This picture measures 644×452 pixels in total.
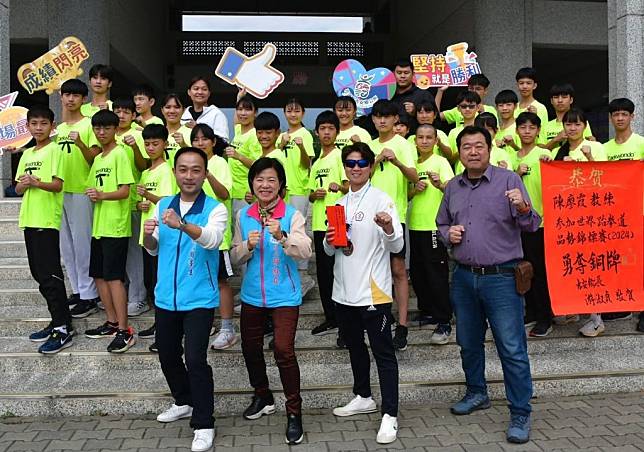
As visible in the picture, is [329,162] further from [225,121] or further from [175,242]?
[175,242]

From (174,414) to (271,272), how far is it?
4.29 feet

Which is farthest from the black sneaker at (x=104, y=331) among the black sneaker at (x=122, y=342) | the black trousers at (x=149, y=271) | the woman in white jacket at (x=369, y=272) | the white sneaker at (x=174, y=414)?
the woman in white jacket at (x=369, y=272)

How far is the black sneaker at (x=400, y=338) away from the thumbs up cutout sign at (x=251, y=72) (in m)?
2.66

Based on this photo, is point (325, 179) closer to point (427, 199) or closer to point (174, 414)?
point (427, 199)

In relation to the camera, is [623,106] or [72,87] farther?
[623,106]

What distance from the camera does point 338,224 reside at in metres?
3.84

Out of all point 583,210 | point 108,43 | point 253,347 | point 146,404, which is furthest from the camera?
point 108,43

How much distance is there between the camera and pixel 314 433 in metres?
4.02

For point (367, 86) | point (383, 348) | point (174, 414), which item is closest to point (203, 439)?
point (174, 414)

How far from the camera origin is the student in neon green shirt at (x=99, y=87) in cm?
566

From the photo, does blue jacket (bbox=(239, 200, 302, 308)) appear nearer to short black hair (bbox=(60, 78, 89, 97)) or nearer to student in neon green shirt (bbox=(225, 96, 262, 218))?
student in neon green shirt (bbox=(225, 96, 262, 218))

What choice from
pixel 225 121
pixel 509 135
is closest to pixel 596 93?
pixel 509 135

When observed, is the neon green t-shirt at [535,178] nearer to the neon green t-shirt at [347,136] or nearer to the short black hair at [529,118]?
the short black hair at [529,118]

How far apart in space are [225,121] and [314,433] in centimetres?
320
